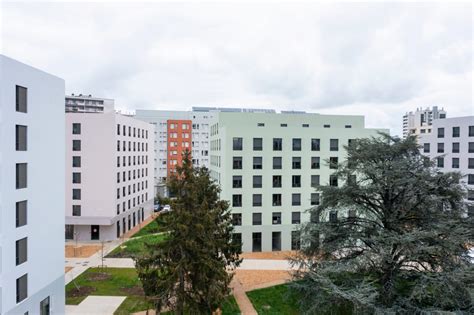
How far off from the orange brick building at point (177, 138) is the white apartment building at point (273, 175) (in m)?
39.1

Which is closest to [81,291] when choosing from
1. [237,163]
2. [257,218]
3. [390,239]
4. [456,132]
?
[257,218]

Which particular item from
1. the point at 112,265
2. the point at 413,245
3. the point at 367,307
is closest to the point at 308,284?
the point at 367,307

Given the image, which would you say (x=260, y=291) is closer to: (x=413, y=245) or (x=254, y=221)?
(x=254, y=221)

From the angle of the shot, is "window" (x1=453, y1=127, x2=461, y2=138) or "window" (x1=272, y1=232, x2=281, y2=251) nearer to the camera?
"window" (x1=272, y1=232, x2=281, y2=251)

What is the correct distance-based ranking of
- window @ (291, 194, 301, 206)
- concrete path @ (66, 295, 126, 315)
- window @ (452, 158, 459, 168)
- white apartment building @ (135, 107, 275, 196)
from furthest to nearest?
white apartment building @ (135, 107, 275, 196) → window @ (452, 158, 459, 168) → window @ (291, 194, 301, 206) → concrete path @ (66, 295, 126, 315)

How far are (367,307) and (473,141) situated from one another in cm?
4031

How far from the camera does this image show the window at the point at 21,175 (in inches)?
601

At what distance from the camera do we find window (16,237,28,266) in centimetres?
1540

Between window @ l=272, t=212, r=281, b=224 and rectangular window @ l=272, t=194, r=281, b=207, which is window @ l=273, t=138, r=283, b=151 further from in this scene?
window @ l=272, t=212, r=281, b=224

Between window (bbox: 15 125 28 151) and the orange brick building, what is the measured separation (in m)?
55.5

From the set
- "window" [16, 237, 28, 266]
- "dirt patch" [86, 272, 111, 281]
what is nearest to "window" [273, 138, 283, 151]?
"dirt patch" [86, 272, 111, 281]

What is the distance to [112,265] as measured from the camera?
28938 mm

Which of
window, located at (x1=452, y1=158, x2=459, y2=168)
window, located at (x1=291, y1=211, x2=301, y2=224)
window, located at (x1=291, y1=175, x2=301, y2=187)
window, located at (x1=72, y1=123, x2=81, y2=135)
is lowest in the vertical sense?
window, located at (x1=291, y1=211, x2=301, y2=224)

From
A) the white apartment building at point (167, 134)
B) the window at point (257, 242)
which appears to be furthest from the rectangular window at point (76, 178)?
the white apartment building at point (167, 134)
